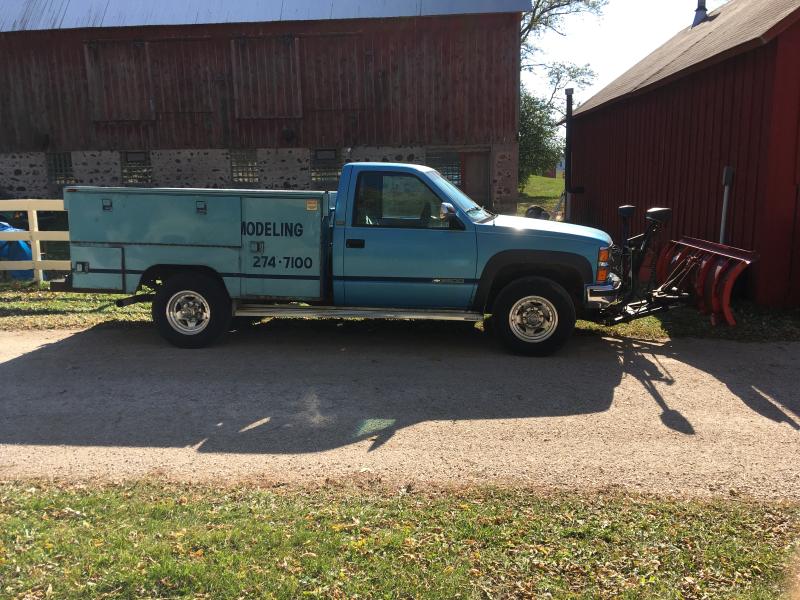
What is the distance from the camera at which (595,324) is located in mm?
8820

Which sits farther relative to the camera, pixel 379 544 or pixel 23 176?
pixel 23 176

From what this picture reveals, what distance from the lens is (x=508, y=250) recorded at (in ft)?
23.3

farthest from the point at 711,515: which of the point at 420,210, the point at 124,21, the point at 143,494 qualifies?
the point at 124,21

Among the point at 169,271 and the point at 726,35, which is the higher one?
the point at 726,35

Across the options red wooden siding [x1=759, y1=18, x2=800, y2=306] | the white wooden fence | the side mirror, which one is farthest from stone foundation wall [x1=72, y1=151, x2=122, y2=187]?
red wooden siding [x1=759, y1=18, x2=800, y2=306]

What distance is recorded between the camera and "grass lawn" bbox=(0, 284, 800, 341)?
328 inches

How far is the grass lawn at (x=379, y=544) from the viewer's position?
305 centimetres

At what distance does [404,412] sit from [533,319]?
2.25 m

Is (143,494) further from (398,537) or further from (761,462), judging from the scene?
(761,462)

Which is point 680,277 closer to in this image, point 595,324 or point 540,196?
point 595,324

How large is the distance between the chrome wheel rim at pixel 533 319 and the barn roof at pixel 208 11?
588 inches

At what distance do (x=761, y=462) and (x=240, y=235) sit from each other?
5.29m

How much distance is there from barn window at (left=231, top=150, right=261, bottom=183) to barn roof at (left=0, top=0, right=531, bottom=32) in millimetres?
3964

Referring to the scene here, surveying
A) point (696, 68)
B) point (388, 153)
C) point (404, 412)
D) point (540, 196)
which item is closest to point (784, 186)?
point (696, 68)
